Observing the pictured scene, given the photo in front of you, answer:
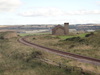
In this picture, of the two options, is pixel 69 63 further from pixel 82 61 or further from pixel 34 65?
pixel 34 65

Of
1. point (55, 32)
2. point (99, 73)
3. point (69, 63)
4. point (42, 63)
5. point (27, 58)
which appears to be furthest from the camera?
point (55, 32)

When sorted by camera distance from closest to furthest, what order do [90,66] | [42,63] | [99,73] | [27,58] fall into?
[99,73] < [90,66] < [42,63] < [27,58]

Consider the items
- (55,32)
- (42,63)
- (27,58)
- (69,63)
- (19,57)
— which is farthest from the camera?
(55,32)

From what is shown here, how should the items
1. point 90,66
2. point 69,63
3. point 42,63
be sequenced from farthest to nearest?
point 42,63 < point 69,63 < point 90,66

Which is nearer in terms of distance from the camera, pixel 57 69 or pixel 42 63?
pixel 57 69

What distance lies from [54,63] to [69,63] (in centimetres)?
237

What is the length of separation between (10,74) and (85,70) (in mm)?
10744

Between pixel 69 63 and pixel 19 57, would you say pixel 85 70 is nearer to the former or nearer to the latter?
pixel 69 63

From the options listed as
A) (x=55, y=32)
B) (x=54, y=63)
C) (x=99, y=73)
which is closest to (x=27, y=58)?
(x=54, y=63)

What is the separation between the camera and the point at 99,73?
1984 centimetres

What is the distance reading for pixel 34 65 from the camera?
2681 cm

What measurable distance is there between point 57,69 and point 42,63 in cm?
410

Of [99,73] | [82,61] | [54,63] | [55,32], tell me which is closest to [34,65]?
[54,63]

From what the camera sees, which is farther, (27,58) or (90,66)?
(27,58)
